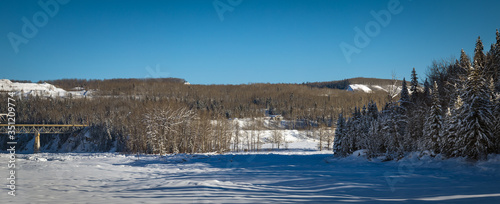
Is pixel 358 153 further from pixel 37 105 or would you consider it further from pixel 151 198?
pixel 37 105

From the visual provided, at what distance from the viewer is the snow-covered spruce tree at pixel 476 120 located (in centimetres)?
1761

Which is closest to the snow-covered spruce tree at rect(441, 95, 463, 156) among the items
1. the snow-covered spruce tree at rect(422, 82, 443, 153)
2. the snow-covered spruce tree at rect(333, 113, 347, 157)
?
the snow-covered spruce tree at rect(422, 82, 443, 153)

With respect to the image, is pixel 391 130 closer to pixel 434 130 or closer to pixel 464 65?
pixel 434 130

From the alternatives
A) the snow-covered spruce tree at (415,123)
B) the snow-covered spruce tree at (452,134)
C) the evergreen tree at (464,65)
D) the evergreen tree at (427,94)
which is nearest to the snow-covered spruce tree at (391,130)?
the snow-covered spruce tree at (415,123)

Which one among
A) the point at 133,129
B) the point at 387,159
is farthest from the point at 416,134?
the point at 133,129

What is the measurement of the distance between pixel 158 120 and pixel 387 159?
34368 millimetres

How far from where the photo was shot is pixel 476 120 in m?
18.2

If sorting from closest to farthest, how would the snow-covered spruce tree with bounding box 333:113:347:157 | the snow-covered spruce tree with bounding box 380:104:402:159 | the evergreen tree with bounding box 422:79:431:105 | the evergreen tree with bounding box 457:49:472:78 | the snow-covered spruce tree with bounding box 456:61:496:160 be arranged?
the snow-covered spruce tree with bounding box 456:61:496:160 → the evergreen tree with bounding box 457:49:472:78 → the snow-covered spruce tree with bounding box 380:104:402:159 → the snow-covered spruce tree with bounding box 333:113:347:157 → the evergreen tree with bounding box 422:79:431:105

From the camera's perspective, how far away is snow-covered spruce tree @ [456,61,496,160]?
17609mm

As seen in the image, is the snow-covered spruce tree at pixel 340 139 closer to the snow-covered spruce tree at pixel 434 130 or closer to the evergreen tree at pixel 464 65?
the snow-covered spruce tree at pixel 434 130

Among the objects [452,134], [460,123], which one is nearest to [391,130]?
[452,134]

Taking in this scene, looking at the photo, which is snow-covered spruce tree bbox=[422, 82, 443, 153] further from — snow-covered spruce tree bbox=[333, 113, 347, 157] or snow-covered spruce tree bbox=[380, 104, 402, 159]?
snow-covered spruce tree bbox=[333, 113, 347, 157]

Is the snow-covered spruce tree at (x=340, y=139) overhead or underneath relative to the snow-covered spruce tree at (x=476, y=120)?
underneath

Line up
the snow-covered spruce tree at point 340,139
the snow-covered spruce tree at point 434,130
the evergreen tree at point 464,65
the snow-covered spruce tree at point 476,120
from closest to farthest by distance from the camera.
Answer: the snow-covered spruce tree at point 476,120 < the evergreen tree at point 464,65 < the snow-covered spruce tree at point 434,130 < the snow-covered spruce tree at point 340,139
